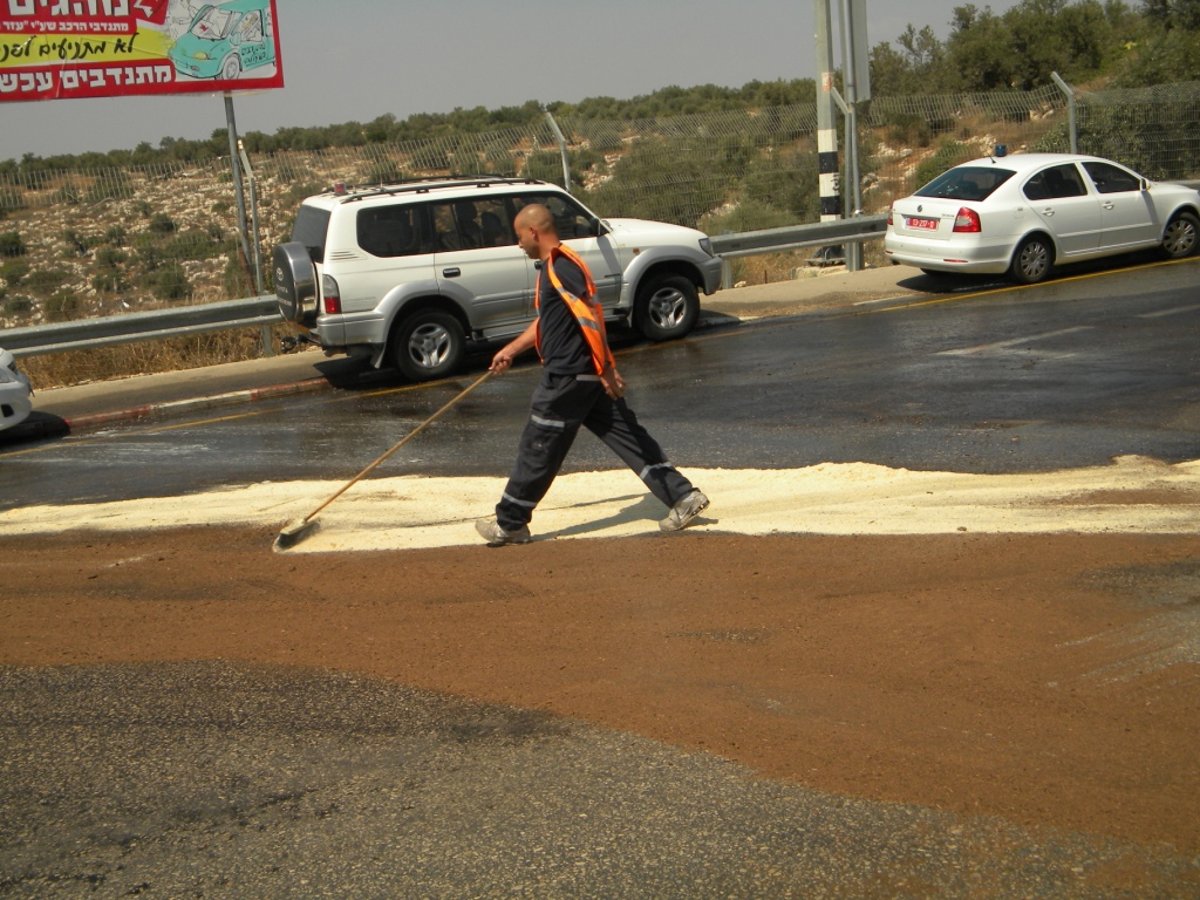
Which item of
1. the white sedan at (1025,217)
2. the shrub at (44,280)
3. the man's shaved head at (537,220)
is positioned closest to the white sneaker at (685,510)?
the man's shaved head at (537,220)

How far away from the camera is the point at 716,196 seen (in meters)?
21.2

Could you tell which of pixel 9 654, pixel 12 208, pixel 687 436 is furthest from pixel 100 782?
pixel 12 208

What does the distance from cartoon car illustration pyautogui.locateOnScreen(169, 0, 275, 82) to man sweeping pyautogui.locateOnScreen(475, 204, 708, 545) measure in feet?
39.1

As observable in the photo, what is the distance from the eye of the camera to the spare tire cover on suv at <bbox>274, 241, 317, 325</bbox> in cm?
1371

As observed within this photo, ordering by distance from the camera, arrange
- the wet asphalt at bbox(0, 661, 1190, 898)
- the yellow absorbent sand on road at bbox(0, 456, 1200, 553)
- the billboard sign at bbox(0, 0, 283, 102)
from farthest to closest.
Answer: the billboard sign at bbox(0, 0, 283, 102) < the yellow absorbent sand on road at bbox(0, 456, 1200, 553) < the wet asphalt at bbox(0, 661, 1190, 898)

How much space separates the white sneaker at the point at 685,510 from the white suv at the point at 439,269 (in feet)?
22.2

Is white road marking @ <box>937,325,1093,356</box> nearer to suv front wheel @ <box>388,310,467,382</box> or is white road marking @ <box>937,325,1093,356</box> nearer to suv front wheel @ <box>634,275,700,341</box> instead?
suv front wheel @ <box>634,275,700,341</box>

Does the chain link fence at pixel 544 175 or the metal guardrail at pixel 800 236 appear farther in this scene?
the metal guardrail at pixel 800 236

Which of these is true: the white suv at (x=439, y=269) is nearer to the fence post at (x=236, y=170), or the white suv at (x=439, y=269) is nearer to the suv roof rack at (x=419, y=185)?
the suv roof rack at (x=419, y=185)

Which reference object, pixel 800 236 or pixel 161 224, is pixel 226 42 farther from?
pixel 800 236

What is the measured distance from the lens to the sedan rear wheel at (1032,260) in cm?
1741

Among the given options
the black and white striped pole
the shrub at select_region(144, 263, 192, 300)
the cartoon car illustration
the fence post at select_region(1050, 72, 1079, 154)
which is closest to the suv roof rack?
the cartoon car illustration

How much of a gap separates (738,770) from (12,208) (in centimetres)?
1524

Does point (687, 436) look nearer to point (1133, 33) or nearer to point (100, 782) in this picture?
point (100, 782)
